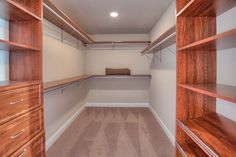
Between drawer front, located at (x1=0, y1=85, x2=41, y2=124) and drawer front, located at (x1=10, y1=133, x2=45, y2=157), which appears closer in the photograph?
drawer front, located at (x1=0, y1=85, x2=41, y2=124)

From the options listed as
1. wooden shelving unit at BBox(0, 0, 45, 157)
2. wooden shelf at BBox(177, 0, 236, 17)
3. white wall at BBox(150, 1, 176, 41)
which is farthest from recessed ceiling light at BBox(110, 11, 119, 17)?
wooden shelf at BBox(177, 0, 236, 17)

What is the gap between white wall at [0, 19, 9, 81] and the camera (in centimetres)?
171

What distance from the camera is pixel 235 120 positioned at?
4.61 ft

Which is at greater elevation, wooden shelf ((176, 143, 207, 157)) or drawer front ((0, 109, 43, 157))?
drawer front ((0, 109, 43, 157))

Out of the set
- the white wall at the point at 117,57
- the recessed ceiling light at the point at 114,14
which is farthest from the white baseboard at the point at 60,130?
the recessed ceiling light at the point at 114,14

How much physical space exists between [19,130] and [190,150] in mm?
1341

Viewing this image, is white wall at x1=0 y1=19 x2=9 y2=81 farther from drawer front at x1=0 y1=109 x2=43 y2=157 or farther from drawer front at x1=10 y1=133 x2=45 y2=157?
drawer front at x1=10 y1=133 x2=45 y2=157

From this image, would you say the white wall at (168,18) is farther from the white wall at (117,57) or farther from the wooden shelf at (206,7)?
the white wall at (117,57)

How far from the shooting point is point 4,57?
175 cm

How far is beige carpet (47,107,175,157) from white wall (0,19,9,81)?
4.12 feet

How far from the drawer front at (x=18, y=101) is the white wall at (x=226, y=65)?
1559mm

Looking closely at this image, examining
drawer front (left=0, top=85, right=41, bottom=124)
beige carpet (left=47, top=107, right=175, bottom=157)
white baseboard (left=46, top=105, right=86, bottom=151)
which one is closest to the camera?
drawer front (left=0, top=85, right=41, bottom=124)

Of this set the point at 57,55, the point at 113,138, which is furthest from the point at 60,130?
the point at 57,55

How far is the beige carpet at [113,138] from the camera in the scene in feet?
8.36
